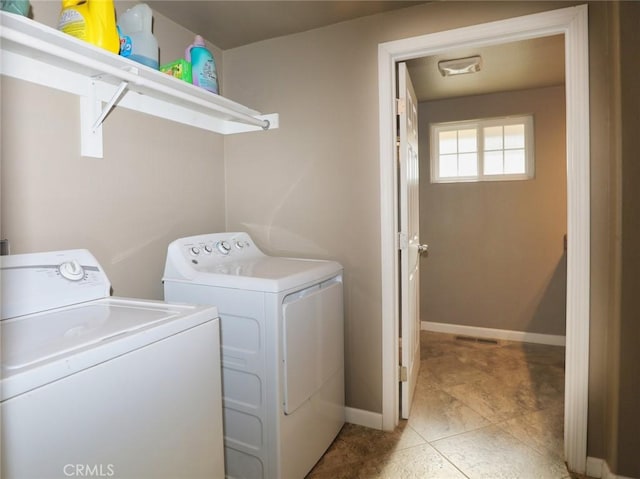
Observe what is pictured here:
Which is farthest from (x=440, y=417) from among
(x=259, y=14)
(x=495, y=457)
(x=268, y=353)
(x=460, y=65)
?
(x=259, y=14)

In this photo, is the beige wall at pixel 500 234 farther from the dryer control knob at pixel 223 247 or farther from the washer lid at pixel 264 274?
the dryer control knob at pixel 223 247

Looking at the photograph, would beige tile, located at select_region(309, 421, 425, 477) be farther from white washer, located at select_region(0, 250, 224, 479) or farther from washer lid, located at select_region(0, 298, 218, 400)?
washer lid, located at select_region(0, 298, 218, 400)

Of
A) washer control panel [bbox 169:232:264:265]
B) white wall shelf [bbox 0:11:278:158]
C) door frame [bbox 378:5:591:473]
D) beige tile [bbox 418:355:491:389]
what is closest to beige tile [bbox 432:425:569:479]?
door frame [bbox 378:5:591:473]

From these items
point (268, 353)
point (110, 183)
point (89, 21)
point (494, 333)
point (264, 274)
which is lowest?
point (494, 333)

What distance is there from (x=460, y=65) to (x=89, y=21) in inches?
86.8

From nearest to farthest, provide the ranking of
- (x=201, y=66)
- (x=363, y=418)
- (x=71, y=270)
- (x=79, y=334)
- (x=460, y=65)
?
Result: (x=79, y=334) → (x=71, y=270) → (x=201, y=66) → (x=363, y=418) → (x=460, y=65)

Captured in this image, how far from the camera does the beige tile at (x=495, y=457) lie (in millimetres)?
1705

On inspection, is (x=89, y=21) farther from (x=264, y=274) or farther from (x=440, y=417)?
(x=440, y=417)

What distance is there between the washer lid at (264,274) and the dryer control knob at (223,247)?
0.08 metres

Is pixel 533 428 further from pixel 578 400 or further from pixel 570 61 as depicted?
pixel 570 61

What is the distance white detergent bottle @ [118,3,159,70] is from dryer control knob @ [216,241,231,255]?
864 millimetres

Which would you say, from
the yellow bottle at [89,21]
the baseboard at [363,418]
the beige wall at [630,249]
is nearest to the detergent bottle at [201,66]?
the yellow bottle at [89,21]

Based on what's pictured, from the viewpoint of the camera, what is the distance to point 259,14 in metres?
1.95

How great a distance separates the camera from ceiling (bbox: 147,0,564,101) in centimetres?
186
